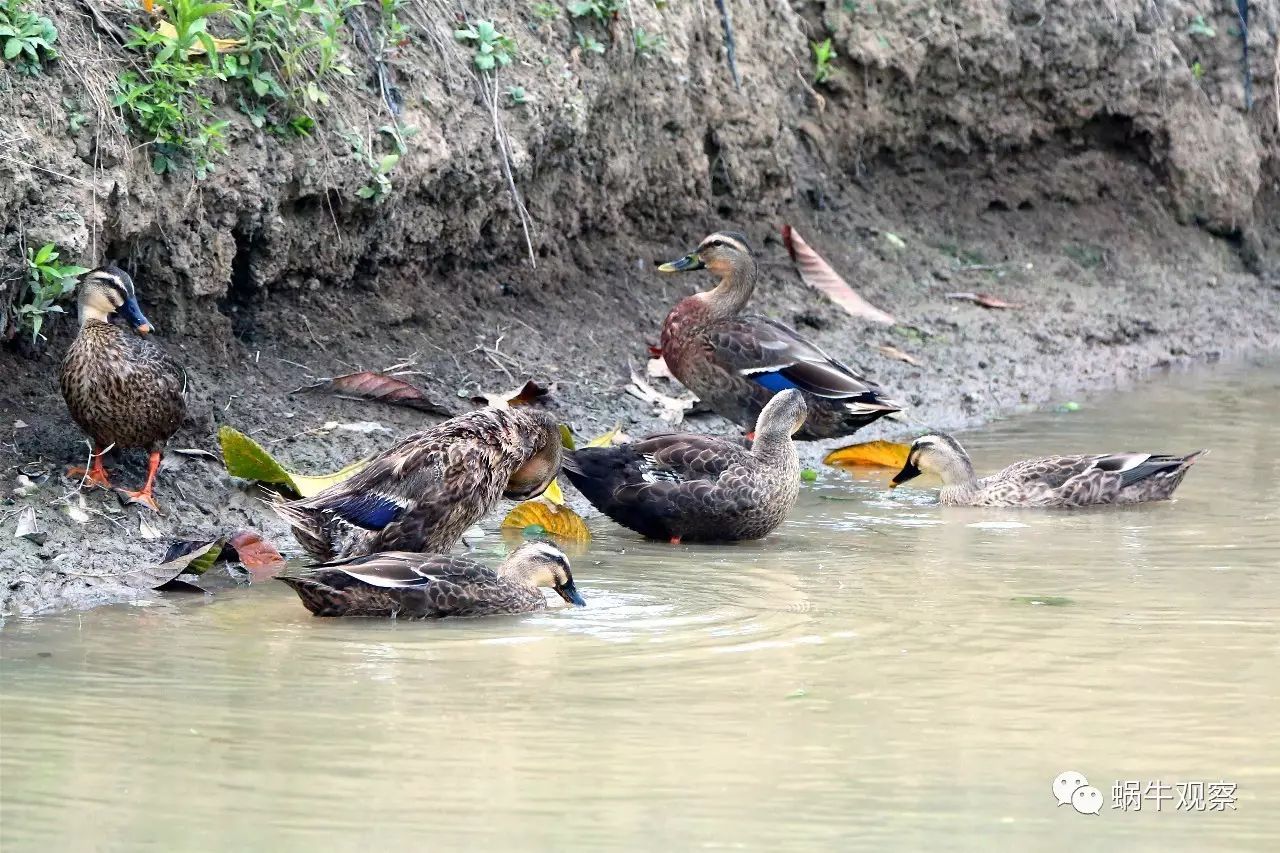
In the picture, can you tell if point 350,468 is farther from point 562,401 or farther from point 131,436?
point 562,401

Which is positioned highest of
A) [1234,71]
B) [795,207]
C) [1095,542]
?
[1234,71]

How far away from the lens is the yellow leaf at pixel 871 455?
9.94 metres

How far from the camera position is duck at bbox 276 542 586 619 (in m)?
6.32

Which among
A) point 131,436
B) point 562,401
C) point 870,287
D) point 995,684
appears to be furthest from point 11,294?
point 870,287

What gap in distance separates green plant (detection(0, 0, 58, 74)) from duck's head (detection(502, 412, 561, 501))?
2664 millimetres

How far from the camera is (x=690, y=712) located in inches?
201

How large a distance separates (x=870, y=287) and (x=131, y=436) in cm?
677

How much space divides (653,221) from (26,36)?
16.8 feet

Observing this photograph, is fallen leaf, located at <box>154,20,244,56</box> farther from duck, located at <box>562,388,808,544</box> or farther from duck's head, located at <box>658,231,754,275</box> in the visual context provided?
duck's head, located at <box>658,231,754,275</box>

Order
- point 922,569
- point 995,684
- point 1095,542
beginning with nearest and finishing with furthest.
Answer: point 995,684
point 922,569
point 1095,542

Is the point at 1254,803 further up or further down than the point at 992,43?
further down

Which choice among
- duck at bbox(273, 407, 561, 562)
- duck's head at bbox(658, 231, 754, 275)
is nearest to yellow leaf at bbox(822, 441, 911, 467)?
duck's head at bbox(658, 231, 754, 275)

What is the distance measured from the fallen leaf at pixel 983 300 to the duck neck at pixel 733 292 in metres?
3.11

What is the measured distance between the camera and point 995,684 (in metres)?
5.44
